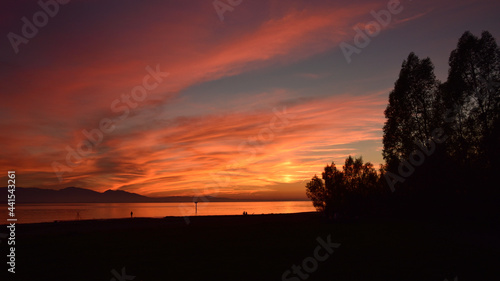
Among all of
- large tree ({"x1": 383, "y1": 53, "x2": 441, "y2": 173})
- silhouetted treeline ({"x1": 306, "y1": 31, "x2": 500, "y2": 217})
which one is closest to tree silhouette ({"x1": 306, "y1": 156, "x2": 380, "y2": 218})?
silhouetted treeline ({"x1": 306, "y1": 31, "x2": 500, "y2": 217})

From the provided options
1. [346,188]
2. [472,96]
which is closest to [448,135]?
[472,96]

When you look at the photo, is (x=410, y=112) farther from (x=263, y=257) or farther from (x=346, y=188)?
(x=263, y=257)

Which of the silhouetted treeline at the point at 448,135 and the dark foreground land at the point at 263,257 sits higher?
the silhouetted treeline at the point at 448,135

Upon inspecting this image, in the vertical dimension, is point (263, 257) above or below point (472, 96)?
below

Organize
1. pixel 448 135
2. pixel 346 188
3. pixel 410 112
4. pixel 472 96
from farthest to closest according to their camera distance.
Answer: pixel 346 188
pixel 410 112
pixel 448 135
pixel 472 96

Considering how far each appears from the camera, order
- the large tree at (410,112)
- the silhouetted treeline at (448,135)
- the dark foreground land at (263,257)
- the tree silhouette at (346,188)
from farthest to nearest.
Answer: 1. the tree silhouette at (346,188)
2. the large tree at (410,112)
3. the silhouetted treeline at (448,135)
4. the dark foreground land at (263,257)

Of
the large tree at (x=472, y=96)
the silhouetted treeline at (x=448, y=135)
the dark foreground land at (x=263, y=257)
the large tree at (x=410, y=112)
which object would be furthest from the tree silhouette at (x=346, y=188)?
the dark foreground land at (x=263, y=257)

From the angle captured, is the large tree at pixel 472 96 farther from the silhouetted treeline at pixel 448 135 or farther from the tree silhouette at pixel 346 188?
the tree silhouette at pixel 346 188

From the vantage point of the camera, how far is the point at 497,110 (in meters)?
29.9

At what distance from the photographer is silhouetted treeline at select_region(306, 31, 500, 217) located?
3000 cm

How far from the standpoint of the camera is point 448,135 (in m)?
35.0

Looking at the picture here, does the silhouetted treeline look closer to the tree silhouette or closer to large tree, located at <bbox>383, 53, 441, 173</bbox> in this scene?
large tree, located at <bbox>383, 53, 441, 173</bbox>

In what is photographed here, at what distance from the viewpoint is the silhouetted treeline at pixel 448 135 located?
3000 centimetres

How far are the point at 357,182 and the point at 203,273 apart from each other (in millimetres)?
48932
